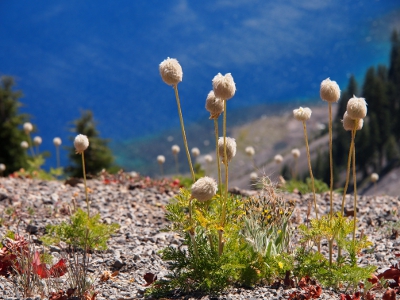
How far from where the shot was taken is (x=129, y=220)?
7.59 metres

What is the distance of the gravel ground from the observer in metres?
4.98

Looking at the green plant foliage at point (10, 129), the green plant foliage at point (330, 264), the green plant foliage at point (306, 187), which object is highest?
the green plant foliage at point (10, 129)

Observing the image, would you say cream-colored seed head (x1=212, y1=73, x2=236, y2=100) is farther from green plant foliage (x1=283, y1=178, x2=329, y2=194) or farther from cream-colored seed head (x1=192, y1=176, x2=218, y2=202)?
green plant foliage (x1=283, y1=178, x2=329, y2=194)

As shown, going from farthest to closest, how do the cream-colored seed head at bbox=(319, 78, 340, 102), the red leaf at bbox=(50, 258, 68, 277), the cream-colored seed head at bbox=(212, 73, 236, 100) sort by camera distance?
the red leaf at bbox=(50, 258, 68, 277) → the cream-colored seed head at bbox=(319, 78, 340, 102) → the cream-colored seed head at bbox=(212, 73, 236, 100)

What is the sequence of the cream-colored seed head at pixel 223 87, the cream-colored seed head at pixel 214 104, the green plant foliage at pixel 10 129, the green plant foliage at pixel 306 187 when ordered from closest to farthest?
the cream-colored seed head at pixel 223 87
the cream-colored seed head at pixel 214 104
the green plant foliage at pixel 306 187
the green plant foliage at pixel 10 129

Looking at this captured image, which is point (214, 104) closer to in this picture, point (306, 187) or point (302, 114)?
point (302, 114)

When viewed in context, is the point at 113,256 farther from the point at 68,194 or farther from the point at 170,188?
the point at 170,188

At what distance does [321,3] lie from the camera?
117250 mm

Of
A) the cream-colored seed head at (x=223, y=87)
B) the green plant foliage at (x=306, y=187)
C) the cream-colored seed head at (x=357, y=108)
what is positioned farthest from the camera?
the green plant foliage at (x=306, y=187)

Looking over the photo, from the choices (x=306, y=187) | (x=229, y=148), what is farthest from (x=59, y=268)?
(x=306, y=187)

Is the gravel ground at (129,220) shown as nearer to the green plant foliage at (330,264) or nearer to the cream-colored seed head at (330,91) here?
the green plant foliage at (330,264)

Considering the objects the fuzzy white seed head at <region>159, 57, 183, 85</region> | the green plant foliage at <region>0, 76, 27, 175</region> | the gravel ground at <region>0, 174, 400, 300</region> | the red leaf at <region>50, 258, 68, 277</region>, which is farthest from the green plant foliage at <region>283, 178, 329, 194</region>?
the green plant foliage at <region>0, 76, 27, 175</region>

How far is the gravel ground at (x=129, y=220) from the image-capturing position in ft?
16.4

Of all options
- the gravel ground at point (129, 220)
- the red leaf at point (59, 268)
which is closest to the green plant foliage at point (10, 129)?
the gravel ground at point (129, 220)
